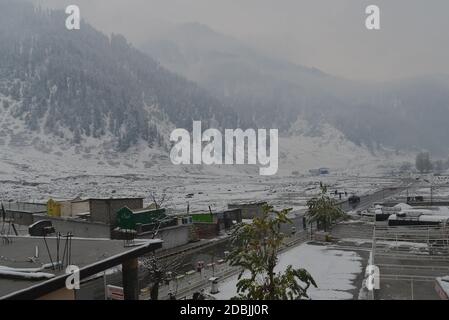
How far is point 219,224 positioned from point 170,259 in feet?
41.1

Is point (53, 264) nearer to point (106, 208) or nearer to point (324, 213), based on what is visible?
point (106, 208)

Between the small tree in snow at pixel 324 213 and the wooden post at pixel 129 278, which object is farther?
the small tree in snow at pixel 324 213

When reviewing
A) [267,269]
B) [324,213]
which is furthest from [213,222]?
[267,269]

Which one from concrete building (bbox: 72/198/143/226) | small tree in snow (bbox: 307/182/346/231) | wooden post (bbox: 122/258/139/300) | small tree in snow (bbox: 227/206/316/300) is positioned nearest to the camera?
small tree in snow (bbox: 227/206/316/300)

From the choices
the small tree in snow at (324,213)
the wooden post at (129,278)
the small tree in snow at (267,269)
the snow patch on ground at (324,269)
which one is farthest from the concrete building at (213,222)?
the small tree in snow at (267,269)

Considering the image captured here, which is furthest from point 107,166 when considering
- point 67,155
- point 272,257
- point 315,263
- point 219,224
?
point 272,257

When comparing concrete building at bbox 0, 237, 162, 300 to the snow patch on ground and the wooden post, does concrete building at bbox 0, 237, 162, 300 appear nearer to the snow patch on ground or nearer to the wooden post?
the wooden post

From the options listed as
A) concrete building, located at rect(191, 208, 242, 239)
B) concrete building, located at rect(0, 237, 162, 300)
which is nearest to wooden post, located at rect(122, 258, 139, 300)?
concrete building, located at rect(0, 237, 162, 300)

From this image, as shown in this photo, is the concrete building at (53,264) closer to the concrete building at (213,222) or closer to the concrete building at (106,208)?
the concrete building at (106,208)

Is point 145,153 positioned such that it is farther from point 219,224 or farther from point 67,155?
point 219,224

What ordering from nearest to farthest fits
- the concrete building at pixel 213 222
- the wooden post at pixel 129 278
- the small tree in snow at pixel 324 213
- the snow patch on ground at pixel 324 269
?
the wooden post at pixel 129 278 < the snow patch on ground at pixel 324 269 < the small tree in snow at pixel 324 213 < the concrete building at pixel 213 222

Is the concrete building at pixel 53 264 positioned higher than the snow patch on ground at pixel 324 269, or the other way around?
the concrete building at pixel 53 264

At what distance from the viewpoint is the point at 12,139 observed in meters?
188

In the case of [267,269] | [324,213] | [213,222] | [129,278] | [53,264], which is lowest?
[213,222]
